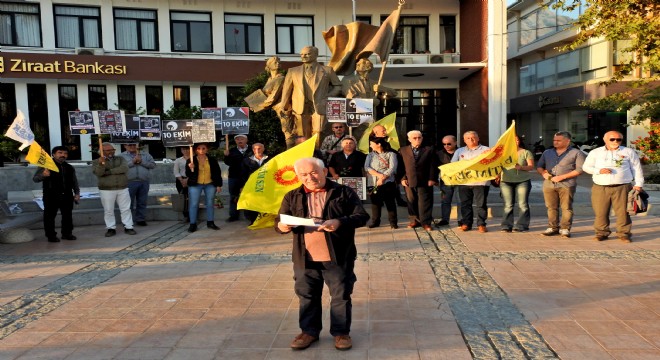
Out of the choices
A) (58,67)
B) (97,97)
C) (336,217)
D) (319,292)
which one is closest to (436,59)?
(97,97)

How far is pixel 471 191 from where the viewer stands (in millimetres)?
8773

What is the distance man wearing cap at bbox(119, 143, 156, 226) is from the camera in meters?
10.1

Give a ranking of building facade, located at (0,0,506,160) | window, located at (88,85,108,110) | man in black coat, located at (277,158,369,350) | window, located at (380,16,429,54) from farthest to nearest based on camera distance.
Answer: window, located at (380,16,429,54) → window, located at (88,85,108,110) → building facade, located at (0,0,506,160) → man in black coat, located at (277,158,369,350)

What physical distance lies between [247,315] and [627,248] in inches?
219

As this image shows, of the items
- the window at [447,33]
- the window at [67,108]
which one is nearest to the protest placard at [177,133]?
the window at [67,108]

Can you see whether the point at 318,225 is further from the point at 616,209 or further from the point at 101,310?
the point at 616,209

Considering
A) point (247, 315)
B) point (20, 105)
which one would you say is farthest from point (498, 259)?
point (20, 105)

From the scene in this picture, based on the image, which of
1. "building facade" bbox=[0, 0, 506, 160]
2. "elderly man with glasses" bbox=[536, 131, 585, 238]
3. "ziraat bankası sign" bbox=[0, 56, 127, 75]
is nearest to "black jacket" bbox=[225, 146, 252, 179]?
"elderly man with glasses" bbox=[536, 131, 585, 238]

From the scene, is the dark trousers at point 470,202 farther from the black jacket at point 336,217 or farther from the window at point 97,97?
the window at point 97,97

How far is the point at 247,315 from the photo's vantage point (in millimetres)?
4902

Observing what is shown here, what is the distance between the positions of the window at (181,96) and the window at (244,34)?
265 cm

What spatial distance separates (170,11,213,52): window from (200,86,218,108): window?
1785mm

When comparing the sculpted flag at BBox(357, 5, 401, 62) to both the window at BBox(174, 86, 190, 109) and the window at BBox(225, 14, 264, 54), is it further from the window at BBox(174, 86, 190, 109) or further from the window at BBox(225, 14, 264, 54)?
the window at BBox(174, 86, 190, 109)

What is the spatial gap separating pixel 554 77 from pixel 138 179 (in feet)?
→ 86.4
